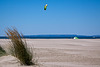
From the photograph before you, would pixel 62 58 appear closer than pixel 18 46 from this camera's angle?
No

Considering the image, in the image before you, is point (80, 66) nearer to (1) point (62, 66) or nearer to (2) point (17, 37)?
(1) point (62, 66)

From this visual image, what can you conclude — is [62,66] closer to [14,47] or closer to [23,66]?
[23,66]

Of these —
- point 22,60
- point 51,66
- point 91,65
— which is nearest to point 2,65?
point 22,60

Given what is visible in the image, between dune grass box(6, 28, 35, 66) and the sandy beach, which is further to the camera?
the sandy beach

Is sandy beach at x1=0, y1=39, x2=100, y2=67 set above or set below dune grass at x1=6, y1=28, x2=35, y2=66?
below

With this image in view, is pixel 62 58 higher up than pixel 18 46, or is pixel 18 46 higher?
pixel 18 46

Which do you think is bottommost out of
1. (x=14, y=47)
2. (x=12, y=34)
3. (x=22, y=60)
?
(x=22, y=60)

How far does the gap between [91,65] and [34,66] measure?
197 centimetres

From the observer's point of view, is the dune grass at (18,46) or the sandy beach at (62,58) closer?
the dune grass at (18,46)

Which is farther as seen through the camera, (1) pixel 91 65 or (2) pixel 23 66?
(1) pixel 91 65

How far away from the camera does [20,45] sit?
5133 millimetres

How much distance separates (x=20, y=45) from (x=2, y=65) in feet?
3.07

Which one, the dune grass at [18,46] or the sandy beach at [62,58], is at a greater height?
the dune grass at [18,46]

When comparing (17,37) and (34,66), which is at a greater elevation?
(17,37)
